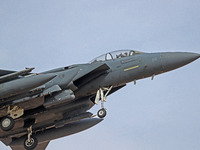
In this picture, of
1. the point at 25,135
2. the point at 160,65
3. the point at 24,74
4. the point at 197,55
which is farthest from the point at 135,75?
the point at 25,135

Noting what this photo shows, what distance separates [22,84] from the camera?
15.9 meters

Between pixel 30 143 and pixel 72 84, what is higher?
pixel 72 84

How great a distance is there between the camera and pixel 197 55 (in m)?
16.8

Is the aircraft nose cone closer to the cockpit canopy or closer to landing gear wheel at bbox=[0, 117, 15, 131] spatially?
the cockpit canopy

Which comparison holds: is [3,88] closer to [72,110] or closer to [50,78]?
[50,78]

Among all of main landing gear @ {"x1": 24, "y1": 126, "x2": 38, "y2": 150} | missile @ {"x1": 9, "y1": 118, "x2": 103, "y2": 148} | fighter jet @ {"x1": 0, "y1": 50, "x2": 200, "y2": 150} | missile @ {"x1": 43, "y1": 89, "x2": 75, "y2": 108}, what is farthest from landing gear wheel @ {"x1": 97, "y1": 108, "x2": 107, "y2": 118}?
main landing gear @ {"x1": 24, "y1": 126, "x2": 38, "y2": 150}

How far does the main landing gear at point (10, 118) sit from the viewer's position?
17194 millimetres

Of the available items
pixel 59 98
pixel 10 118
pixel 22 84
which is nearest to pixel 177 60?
pixel 59 98

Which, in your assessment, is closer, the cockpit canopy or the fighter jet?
the fighter jet

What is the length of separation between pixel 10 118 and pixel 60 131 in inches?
131

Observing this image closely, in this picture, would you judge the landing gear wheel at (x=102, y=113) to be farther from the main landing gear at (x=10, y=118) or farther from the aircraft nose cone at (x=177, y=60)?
the main landing gear at (x=10, y=118)

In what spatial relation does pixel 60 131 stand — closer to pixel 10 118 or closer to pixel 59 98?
pixel 10 118

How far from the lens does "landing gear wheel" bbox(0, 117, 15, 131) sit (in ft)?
56.4

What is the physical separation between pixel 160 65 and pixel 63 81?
4.04m
